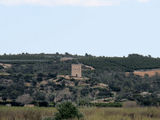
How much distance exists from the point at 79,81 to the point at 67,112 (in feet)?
129

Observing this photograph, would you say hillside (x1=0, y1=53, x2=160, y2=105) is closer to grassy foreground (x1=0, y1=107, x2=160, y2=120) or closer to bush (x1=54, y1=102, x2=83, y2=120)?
grassy foreground (x1=0, y1=107, x2=160, y2=120)

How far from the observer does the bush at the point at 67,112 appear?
29.7m

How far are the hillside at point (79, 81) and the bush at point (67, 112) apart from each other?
1755 centimetres

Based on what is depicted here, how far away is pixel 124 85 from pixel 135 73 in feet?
44.6

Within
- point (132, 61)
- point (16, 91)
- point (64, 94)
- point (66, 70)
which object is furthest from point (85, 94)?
point (132, 61)

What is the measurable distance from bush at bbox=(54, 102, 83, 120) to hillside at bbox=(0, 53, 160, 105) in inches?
691

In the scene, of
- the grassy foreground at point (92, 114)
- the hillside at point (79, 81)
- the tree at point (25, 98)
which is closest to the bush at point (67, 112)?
the grassy foreground at point (92, 114)

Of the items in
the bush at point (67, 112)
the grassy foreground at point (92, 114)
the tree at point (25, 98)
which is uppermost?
the bush at point (67, 112)

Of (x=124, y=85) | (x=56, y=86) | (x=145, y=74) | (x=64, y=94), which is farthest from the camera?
(x=145, y=74)

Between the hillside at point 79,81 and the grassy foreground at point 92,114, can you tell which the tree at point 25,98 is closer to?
the hillside at point 79,81

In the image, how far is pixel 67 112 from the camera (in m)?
30.0

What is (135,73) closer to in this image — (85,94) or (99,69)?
(99,69)

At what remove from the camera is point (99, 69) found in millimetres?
84438

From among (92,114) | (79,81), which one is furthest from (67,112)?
(79,81)
